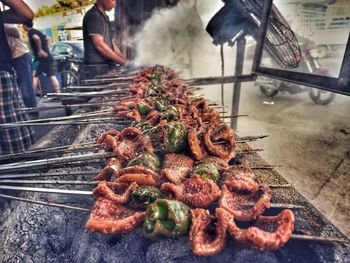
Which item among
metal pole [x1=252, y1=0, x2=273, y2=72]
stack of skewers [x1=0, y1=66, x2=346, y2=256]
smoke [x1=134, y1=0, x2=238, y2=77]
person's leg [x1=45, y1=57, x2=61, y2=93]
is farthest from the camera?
person's leg [x1=45, y1=57, x2=61, y2=93]

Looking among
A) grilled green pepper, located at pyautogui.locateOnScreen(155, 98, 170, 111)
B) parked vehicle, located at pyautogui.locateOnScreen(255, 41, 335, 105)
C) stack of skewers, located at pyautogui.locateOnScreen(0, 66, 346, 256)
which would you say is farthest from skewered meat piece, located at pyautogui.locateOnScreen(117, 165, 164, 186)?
parked vehicle, located at pyautogui.locateOnScreen(255, 41, 335, 105)

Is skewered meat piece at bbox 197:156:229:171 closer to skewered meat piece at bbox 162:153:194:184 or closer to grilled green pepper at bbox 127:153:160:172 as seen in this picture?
skewered meat piece at bbox 162:153:194:184

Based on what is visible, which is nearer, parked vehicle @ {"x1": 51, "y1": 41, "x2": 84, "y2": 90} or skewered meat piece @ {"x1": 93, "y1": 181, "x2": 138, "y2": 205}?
skewered meat piece @ {"x1": 93, "y1": 181, "x2": 138, "y2": 205}

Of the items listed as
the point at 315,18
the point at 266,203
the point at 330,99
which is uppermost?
the point at 315,18

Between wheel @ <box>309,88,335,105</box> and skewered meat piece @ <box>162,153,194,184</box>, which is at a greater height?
skewered meat piece @ <box>162,153,194,184</box>

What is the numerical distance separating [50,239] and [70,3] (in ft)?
73.8

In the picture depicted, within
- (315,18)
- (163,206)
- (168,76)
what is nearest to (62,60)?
(168,76)

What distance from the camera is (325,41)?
11.3ft

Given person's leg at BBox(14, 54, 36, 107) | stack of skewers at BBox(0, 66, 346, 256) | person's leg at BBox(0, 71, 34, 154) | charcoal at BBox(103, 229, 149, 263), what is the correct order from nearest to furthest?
stack of skewers at BBox(0, 66, 346, 256) < charcoal at BBox(103, 229, 149, 263) < person's leg at BBox(0, 71, 34, 154) < person's leg at BBox(14, 54, 36, 107)

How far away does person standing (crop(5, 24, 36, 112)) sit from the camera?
6.95 meters

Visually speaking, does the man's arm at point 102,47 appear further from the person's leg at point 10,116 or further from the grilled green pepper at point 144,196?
the grilled green pepper at point 144,196

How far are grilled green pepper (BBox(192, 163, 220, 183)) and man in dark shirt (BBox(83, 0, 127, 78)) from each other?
5.86 meters

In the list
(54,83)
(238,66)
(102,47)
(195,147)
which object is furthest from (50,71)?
(195,147)

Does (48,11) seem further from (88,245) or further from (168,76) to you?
(88,245)
